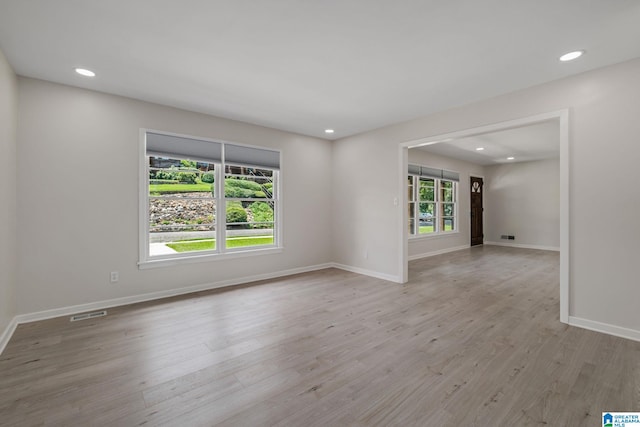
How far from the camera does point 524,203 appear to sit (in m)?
8.47

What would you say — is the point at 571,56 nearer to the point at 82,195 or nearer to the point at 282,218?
the point at 282,218

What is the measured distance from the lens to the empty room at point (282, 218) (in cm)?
192

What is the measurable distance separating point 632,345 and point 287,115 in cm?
465

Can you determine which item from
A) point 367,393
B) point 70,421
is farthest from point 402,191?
point 70,421

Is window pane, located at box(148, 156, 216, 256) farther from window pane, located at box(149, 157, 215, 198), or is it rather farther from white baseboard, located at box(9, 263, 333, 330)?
white baseboard, located at box(9, 263, 333, 330)

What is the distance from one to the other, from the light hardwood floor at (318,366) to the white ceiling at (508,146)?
3.13 meters

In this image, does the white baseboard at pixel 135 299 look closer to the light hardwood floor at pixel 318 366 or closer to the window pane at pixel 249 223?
the light hardwood floor at pixel 318 366

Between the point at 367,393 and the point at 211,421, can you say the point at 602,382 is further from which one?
the point at 211,421

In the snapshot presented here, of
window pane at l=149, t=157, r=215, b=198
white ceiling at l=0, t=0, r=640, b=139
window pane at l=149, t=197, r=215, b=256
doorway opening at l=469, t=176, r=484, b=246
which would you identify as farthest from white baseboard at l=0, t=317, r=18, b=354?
doorway opening at l=469, t=176, r=484, b=246

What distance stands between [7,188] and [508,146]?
8.34m

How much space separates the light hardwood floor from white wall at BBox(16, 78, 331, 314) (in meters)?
0.40

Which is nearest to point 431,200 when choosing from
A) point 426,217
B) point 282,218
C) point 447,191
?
point 426,217

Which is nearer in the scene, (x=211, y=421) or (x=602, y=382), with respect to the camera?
(x=211, y=421)

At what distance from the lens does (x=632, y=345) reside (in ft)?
8.15
